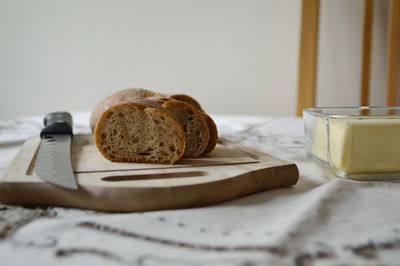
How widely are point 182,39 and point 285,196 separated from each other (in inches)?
95.5

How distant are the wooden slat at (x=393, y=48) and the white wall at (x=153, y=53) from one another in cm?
47

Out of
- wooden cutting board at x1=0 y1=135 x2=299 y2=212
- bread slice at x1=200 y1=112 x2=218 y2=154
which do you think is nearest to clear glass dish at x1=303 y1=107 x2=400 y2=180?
wooden cutting board at x1=0 y1=135 x2=299 y2=212

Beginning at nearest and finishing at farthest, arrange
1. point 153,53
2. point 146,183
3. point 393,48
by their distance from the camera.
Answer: point 146,183 → point 393,48 → point 153,53

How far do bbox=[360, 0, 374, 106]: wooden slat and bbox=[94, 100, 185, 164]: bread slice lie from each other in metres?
1.74

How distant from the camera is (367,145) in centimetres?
75

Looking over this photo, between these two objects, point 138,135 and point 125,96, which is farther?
point 125,96

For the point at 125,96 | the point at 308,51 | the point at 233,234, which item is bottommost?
the point at 233,234

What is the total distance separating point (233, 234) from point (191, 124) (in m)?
0.46

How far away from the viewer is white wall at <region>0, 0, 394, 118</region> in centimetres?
277

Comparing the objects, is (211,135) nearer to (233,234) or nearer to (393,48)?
(233,234)

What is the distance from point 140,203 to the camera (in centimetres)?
58

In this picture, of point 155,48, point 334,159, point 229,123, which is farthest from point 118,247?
point 155,48

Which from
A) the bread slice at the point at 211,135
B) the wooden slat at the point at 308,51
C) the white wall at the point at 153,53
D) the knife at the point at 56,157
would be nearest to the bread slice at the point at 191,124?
the bread slice at the point at 211,135

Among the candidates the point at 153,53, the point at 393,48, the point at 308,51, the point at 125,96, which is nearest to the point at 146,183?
the point at 125,96
